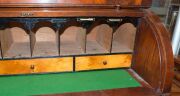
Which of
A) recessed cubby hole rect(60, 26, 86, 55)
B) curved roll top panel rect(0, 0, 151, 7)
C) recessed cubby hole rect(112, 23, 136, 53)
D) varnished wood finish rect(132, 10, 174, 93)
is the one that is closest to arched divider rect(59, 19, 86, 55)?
recessed cubby hole rect(60, 26, 86, 55)

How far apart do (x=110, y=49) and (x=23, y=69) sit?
0.63m

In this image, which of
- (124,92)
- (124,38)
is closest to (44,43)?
(124,38)

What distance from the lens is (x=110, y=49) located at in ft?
4.63

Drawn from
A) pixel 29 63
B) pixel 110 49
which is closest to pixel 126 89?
pixel 110 49

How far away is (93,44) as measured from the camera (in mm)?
1585

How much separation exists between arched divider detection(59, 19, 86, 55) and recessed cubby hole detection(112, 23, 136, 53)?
26 centimetres

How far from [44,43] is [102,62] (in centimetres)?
52

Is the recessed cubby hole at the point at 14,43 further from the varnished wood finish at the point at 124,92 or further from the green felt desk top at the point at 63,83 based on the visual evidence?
the varnished wood finish at the point at 124,92

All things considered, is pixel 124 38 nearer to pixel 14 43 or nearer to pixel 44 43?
pixel 44 43

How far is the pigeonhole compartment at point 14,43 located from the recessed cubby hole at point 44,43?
61 millimetres

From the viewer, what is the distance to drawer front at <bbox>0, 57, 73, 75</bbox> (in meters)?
1.27

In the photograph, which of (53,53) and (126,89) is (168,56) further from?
(53,53)

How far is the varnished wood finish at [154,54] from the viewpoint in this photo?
112 centimetres

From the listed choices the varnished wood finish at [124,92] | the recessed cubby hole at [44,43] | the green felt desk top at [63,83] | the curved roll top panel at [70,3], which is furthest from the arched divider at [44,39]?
the varnished wood finish at [124,92]
